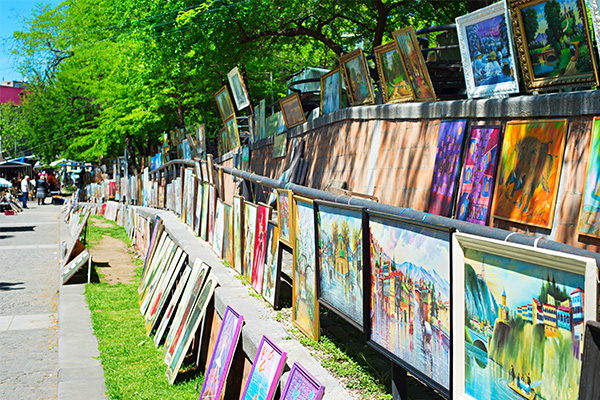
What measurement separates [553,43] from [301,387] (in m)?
3.55

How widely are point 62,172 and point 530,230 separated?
68680mm

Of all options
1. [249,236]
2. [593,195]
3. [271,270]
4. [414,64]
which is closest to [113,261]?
[249,236]

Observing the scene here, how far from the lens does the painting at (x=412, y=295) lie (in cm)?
291

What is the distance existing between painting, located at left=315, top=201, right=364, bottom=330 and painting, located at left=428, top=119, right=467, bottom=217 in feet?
7.10

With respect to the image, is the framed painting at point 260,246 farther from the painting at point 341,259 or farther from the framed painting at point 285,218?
the painting at point 341,259

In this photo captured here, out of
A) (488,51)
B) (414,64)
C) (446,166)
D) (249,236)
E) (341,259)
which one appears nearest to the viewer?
(341,259)

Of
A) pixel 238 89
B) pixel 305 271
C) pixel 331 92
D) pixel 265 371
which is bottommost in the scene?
pixel 265 371

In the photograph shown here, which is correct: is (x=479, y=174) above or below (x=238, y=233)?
above

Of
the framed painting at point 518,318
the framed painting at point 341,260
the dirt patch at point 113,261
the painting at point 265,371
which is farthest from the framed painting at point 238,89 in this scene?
the framed painting at point 518,318

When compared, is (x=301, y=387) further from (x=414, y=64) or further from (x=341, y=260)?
(x=414, y=64)

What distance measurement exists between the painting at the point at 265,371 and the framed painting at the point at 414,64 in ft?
13.7

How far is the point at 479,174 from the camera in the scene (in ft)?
19.2

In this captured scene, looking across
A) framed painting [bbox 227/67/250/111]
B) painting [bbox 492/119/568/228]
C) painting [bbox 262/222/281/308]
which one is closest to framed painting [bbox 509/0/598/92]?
painting [bbox 492/119/568/228]

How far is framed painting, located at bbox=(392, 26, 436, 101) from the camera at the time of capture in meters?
7.27
